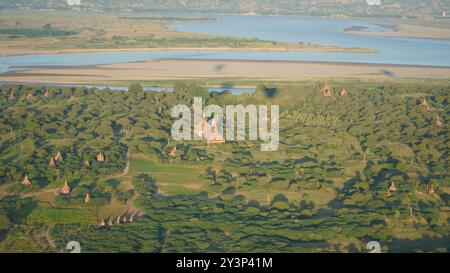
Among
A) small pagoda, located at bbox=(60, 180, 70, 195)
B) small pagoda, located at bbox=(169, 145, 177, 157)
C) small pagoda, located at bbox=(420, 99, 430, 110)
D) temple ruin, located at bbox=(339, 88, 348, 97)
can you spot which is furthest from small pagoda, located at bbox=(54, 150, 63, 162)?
small pagoda, located at bbox=(420, 99, 430, 110)


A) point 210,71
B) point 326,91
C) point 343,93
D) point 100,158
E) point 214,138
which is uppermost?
point 100,158

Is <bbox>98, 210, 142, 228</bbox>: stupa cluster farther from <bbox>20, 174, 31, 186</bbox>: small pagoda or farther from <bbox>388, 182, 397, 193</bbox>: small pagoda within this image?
<bbox>388, 182, 397, 193</bbox>: small pagoda

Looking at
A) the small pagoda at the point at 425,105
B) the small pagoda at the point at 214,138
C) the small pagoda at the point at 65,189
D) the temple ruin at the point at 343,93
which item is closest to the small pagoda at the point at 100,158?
the small pagoda at the point at 65,189

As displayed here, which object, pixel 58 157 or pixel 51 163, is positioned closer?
pixel 51 163

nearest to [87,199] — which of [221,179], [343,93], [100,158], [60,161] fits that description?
[100,158]

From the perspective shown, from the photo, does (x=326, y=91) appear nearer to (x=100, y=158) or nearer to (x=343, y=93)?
(x=343, y=93)
